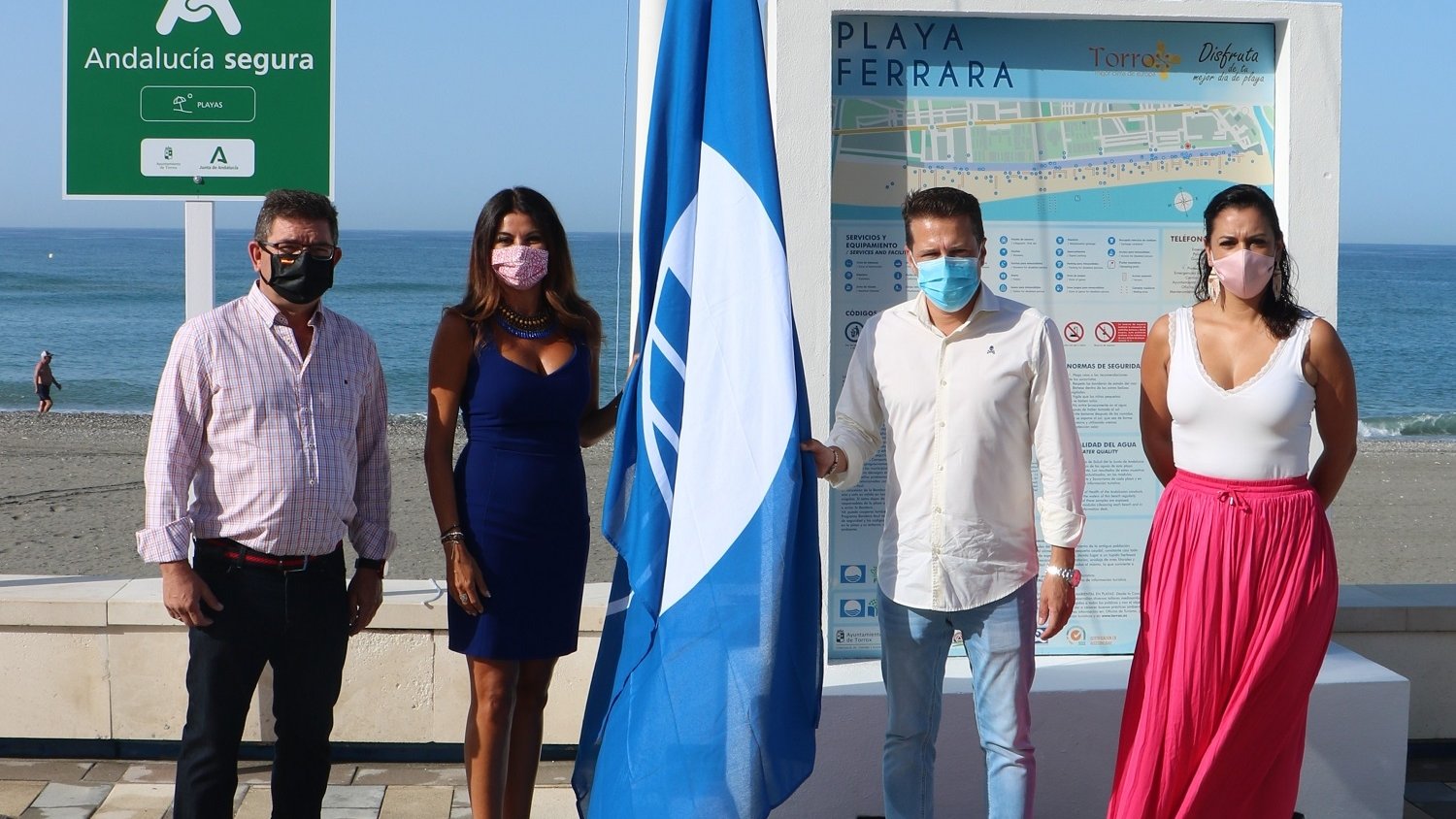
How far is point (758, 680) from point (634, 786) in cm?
38

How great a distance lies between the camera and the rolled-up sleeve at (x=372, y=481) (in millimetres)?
3250

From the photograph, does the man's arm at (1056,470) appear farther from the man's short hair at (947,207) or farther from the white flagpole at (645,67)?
the white flagpole at (645,67)

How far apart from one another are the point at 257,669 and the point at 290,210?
104 cm

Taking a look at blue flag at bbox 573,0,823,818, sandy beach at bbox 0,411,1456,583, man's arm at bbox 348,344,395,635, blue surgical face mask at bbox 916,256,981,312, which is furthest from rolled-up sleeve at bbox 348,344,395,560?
sandy beach at bbox 0,411,1456,583

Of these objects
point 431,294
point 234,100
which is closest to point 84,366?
point 431,294

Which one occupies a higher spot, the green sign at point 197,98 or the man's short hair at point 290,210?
the green sign at point 197,98

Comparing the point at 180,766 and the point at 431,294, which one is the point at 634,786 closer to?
the point at 180,766

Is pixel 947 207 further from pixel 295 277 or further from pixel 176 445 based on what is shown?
pixel 176 445

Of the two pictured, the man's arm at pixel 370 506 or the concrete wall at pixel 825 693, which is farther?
the concrete wall at pixel 825 693

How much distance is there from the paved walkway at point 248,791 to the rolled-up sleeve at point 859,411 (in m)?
1.50

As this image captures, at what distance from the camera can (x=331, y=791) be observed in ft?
13.3

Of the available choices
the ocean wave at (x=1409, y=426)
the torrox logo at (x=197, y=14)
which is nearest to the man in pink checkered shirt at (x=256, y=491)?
the torrox logo at (x=197, y=14)

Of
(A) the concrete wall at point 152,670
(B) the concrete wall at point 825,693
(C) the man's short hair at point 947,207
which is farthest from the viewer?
(A) the concrete wall at point 152,670

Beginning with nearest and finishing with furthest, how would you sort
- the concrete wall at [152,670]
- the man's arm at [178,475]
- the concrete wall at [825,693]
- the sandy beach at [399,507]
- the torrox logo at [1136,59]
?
the man's arm at [178,475] → the concrete wall at [825,693] → the torrox logo at [1136,59] → the concrete wall at [152,670] → the sandy beach at [399,507]
